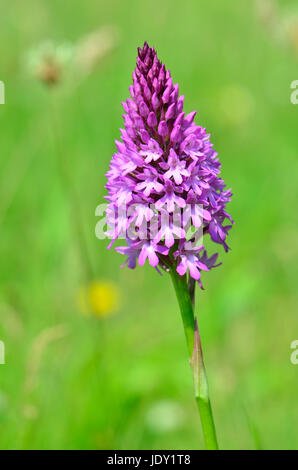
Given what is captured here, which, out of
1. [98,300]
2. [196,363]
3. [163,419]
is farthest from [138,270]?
[196,363]

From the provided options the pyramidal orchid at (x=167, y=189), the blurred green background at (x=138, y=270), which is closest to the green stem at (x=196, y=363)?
the pyramidal orchid at (x=167, y=189)

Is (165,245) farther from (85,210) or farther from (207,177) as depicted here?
(85,210)

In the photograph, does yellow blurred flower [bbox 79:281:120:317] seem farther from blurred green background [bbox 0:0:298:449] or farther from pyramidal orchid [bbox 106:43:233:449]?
pyramidal orchid [bbox 106:43:233:449]

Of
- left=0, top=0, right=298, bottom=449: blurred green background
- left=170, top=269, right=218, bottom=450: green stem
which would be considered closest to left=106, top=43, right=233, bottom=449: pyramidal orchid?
left=170, top=269, right=218, bottom=450: green stem

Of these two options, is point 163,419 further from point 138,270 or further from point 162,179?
point 162,179

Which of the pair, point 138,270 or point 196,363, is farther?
point 138,270
